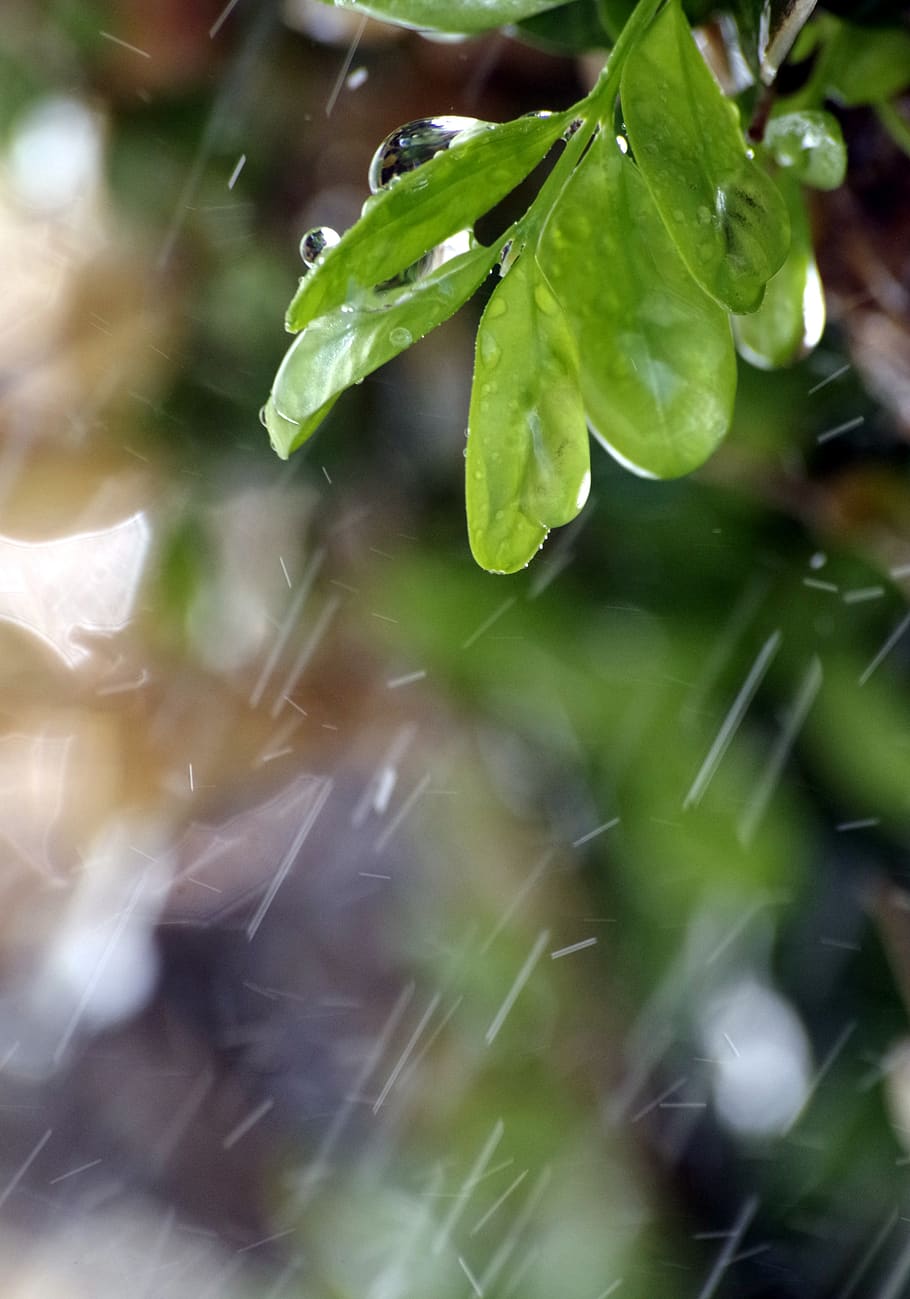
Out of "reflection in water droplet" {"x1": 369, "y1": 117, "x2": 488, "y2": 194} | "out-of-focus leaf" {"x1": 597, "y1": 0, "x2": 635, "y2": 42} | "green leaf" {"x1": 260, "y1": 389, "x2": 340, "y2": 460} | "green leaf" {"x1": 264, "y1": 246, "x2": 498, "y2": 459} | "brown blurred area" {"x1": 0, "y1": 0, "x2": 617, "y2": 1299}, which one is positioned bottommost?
"brown blurred area" {"x1": 0, "y1": 0, "x2": 617, "y2": 1299}

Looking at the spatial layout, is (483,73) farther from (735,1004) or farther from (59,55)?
(735,1004)

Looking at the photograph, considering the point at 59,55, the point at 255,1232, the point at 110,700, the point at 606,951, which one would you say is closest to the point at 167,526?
the point at 110,700

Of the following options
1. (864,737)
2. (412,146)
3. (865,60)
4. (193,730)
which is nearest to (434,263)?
(412,146)

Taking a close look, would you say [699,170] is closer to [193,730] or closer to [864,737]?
[864,737]

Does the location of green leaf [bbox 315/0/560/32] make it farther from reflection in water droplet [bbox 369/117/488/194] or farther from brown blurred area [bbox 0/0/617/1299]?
brown blurred area [bbox 0/0/617/1299]

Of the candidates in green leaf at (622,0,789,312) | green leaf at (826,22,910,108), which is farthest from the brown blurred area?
green leaf at (622,0,789,312)

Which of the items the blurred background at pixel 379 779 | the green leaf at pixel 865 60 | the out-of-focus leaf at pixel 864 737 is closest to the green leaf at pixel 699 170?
the green leaf at pixel 865 60

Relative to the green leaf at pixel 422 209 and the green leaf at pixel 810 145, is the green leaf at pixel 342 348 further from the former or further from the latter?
the green leaf at pixel 810 145
